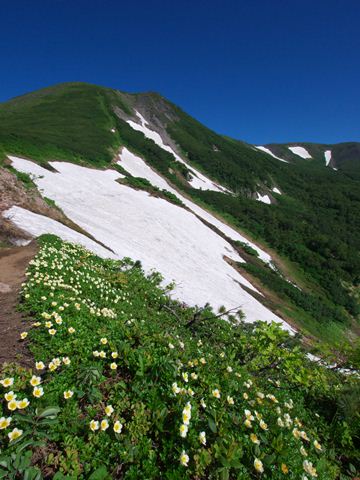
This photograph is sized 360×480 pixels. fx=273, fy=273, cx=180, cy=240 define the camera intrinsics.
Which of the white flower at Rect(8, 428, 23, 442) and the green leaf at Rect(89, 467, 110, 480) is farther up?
the green leaf at Rect(89, 467, 110, 480)

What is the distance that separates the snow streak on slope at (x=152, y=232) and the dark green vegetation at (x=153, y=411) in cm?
804

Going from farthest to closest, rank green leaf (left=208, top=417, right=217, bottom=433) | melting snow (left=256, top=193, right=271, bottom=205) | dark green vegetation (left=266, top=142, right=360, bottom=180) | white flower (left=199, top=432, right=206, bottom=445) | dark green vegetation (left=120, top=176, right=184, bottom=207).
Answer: dark green vegetation (left=266, top=142, right=360, bottom=180)
melting snow (left=256, top=193, right=271, bottom=205)
dark green vegetation (left=120, top=176, right=184, bottom=207)
green leaf (left=208, top=417, right=217, bottom=433)
white flower (left=199, top=432, right=206, bottom=445)

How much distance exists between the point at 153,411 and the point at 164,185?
129 ft

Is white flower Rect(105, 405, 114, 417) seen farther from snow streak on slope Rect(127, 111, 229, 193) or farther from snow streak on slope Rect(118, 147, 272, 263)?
snow streak on slope Rect(127, 111, 229, 193)

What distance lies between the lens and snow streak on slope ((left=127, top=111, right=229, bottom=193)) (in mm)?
49750

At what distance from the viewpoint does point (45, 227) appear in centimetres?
1239

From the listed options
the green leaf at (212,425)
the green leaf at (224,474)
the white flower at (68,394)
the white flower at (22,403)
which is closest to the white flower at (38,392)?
the white flower at (22,403)

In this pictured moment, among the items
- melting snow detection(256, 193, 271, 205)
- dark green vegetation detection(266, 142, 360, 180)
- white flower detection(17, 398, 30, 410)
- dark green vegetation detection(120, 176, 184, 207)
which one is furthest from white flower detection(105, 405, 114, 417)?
dark green vegetation detection(266, 142, 360, 180)

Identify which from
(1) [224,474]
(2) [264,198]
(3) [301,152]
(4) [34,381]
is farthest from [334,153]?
(4) [34,381]

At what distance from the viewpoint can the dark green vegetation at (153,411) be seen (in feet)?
9.35

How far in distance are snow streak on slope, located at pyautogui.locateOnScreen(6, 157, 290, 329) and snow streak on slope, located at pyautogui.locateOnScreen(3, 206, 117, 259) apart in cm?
20

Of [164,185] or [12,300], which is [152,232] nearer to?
[12,300]

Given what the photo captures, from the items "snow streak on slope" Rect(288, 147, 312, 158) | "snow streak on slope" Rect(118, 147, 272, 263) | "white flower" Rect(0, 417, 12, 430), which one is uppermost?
"snow streak on slope" Rect(288, 147, 312, 158)

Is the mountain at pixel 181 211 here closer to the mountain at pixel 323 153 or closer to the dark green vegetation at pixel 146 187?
the dark green vegetation at pixel 146 187
